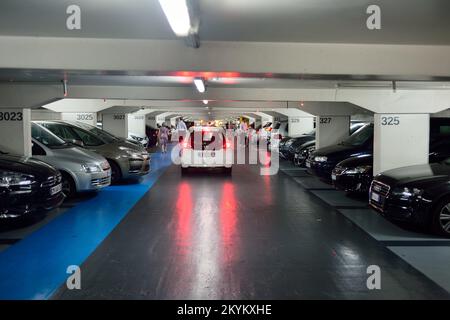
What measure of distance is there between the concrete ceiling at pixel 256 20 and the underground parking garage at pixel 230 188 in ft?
0.11

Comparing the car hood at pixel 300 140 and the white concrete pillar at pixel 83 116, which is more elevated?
the white concrete pillar at pixel 83 116

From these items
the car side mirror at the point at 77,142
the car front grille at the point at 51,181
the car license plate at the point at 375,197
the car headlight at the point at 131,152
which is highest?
the car side mirror at the point at 77,142

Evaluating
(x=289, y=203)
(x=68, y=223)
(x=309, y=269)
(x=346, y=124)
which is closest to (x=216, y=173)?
(x=346, y=124)

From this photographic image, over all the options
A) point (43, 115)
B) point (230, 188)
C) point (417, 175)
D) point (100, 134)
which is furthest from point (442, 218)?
point (43, 115)

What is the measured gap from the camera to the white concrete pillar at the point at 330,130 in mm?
15422

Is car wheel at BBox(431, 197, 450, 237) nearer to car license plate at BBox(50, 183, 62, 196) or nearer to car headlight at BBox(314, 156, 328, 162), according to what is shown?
car headlight at BBox(314, 156, 328, 162)

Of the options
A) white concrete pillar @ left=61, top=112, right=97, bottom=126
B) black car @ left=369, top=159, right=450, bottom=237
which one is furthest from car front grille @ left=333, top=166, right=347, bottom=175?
white concrete pillar @ left=61, top=112, right=97, bottom=126

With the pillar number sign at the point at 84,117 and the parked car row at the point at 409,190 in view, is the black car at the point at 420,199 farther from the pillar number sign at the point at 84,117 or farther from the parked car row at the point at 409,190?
the pillar number sign at the point at 84,117

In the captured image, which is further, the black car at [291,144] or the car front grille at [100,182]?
the black car at [291,144]

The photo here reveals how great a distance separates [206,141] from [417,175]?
24.6 feet

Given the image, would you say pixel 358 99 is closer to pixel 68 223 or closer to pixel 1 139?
pixel 68 223

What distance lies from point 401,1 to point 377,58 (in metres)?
2.29

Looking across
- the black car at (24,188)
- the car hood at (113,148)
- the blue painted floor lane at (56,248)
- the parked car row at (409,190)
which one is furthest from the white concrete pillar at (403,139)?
the black car at (24,188)

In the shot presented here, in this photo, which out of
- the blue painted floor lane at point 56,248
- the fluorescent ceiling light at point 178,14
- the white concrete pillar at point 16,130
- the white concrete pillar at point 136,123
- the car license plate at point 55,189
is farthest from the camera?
the white concrete pillar at point 136,123
